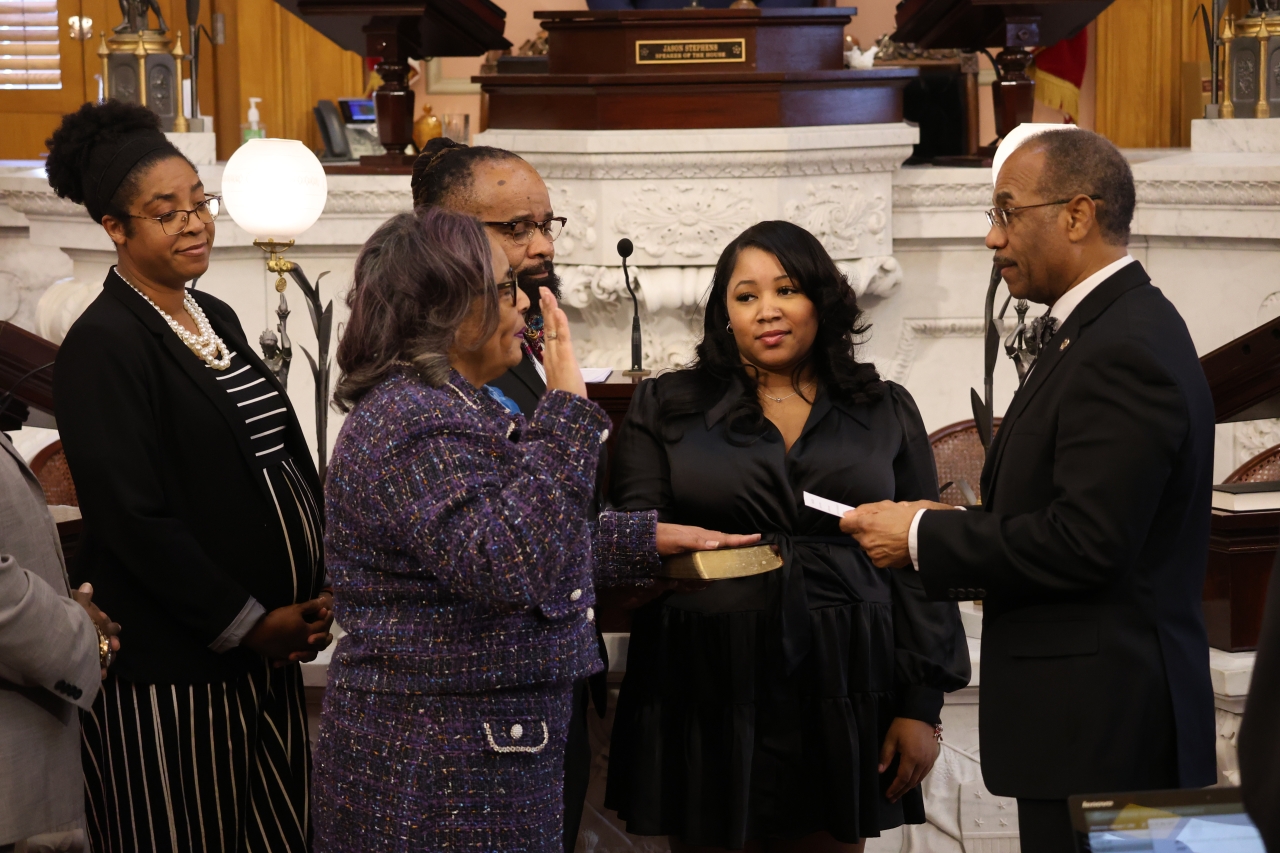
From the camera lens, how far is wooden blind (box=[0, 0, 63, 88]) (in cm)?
735

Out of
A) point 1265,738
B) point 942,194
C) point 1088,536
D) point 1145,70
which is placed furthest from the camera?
point 1145,70

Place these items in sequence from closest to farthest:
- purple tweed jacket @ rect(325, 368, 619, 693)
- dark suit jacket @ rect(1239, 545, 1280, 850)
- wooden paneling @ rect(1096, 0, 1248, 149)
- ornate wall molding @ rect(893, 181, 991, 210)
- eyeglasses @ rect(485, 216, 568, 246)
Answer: dark suit jacket @ rect(1239, 545, 1280, 850), purple tweed jacket @ rect(325, 368, 619, 693), eyeglasses @ rect(485, 216, 568, 246), ornate wall molding @ rect(893, 181, 991, 210), wooden paneling @ rect(1096, 0, 1248, 149)

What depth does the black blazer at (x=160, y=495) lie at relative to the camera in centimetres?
217

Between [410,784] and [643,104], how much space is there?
311cm

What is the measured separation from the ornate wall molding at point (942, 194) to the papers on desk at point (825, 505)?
2.72 metres

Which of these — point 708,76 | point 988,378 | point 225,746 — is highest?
point 708,76

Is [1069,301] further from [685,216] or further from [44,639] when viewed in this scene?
[685,216]

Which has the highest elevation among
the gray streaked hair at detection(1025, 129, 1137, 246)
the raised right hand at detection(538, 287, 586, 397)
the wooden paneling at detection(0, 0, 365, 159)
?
the wooden paneling at detection(0, 0, 365, 159)

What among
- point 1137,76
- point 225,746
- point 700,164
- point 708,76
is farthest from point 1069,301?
point 1137,76

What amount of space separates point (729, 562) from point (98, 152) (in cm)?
124

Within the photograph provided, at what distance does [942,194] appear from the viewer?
474 cm

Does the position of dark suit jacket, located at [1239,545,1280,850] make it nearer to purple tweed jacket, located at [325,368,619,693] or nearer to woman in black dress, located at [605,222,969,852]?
purple tweed jacket, located at [325,368,619,693]

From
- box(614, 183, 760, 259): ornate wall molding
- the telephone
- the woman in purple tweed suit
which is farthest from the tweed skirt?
the telephone

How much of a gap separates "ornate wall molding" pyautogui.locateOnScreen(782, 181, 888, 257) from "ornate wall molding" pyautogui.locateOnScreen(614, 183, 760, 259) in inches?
6.5
